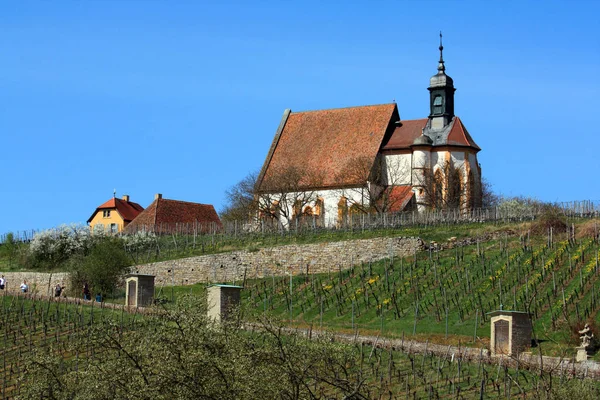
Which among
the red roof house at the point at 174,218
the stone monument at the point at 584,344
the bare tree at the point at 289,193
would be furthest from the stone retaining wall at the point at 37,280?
the stone monument at the point at 584,344

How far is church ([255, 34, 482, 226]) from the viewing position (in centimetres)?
6619

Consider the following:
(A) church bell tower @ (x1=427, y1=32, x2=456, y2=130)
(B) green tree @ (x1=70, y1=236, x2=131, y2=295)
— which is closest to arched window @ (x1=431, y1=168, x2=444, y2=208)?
(A) church bell tower @ (x1=427, y1=32, x2=456, y2=130)

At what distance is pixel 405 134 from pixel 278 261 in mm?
18658

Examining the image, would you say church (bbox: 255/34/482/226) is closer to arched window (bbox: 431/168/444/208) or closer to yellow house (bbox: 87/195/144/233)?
arched window (bbox: 431/168/444/208)

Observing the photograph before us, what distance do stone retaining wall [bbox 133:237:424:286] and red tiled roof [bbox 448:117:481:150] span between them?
1719cm

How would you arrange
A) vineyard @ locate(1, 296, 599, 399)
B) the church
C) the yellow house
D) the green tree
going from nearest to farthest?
1. vineyard @ locate(1, 296, 599, 399)
2. the green tree
3. the church
4. the yellow house

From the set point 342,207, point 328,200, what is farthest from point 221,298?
point 328,200

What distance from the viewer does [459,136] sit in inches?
2699

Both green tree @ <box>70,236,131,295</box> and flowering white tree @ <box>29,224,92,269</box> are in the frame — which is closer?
green tree @ <box>70,236,131,295</box>

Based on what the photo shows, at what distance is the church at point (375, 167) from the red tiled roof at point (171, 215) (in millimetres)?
5956

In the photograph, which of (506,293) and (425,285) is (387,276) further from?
(506,293)

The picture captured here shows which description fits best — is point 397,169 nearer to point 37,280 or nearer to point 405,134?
point 405,134

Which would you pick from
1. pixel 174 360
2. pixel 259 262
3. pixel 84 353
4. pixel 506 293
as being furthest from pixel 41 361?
pixel 259 262

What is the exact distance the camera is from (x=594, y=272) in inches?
1580
